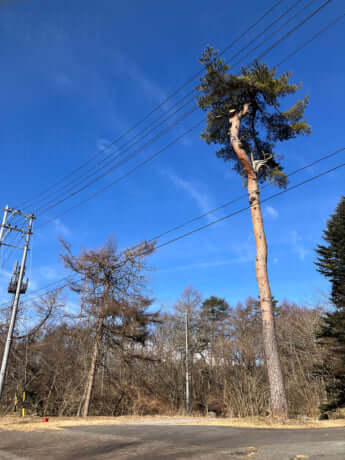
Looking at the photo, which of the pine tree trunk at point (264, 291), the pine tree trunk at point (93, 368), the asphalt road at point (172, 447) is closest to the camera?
the asphalt road at point (172, 447)

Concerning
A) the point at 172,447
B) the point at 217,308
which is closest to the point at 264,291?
the point at 172,447

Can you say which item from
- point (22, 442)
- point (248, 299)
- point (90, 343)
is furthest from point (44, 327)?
point (248, 299)

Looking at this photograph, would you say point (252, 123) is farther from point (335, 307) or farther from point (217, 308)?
point (217, 308)

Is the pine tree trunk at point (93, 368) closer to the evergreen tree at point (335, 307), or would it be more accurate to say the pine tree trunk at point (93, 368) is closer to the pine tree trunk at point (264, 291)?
the pine tree trunk at point (264, 291)

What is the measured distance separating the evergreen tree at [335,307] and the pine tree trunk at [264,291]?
7.63 m

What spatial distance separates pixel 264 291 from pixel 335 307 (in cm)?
1020

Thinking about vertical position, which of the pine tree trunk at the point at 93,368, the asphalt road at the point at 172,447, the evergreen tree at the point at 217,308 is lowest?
the asphalt road at the point at 172,447

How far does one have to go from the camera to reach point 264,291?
1076 centimetres

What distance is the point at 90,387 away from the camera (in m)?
15.3

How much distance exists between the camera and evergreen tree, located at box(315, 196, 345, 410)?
15.5 meters

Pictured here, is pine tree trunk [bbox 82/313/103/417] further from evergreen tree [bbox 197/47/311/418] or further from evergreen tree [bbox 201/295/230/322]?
evergreen tree [bbox 201/295/230/322]

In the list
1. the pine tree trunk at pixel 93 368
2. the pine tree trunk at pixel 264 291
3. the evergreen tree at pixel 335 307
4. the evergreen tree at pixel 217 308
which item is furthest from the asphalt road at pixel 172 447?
the evergreen tree at pixel 217 308

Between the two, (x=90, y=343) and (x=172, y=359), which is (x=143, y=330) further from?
(x=172, y=359)

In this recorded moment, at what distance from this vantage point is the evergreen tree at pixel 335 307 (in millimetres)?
15500
